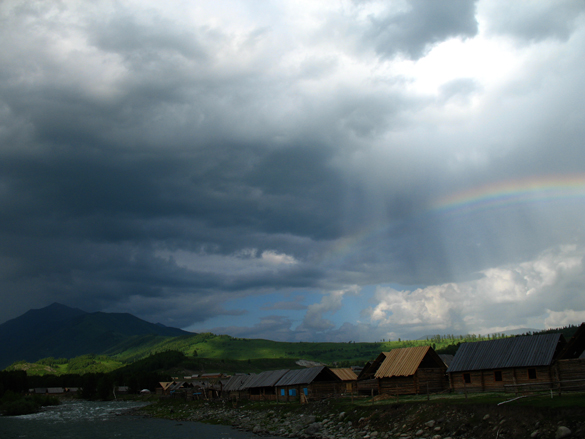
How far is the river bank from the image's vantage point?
29830 mm

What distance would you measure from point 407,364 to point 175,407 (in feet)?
210

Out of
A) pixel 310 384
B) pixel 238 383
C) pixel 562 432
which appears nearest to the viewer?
pixel 562 432

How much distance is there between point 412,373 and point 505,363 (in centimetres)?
1254

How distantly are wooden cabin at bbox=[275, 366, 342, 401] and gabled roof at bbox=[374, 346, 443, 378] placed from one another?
50.0 feet

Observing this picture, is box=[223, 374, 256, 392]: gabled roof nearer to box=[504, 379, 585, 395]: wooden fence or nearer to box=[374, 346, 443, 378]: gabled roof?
box=[374, 346, 443, 378]: gabled roof

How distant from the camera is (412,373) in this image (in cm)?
5844

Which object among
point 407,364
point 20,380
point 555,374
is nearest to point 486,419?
point 555,374

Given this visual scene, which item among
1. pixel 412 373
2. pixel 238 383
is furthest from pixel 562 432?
pixel 238 383

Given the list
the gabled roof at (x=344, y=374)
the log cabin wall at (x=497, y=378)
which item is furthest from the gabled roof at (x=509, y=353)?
the gabled roof at (x=344, y=374)

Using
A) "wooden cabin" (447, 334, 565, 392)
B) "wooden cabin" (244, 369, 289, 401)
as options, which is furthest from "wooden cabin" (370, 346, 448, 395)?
"wooden cabin" (244, 369, 289, 401)

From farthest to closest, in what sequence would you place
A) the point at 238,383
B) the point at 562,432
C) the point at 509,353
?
the point at 238,383
the point at 509,353
the point at 562,432

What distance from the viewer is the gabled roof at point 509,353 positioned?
1865 inches

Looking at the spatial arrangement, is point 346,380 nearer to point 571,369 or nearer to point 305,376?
point 305,376

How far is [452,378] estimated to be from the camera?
54.3 meters
